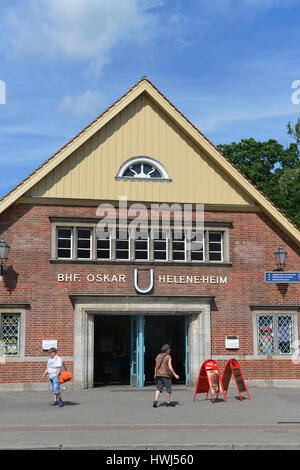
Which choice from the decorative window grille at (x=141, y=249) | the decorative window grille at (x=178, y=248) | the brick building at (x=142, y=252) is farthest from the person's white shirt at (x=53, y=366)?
the decorative window grille at (x=178, y=248)

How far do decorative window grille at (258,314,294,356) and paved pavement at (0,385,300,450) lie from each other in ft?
8.95

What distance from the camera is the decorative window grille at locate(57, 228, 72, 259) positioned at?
69.6 feet

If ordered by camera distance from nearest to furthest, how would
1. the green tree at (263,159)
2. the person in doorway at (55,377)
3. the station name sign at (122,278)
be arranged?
1. the person in doorway at (55,377)
2. the station name sign at (122,278)
3. the green tree at (263,159)

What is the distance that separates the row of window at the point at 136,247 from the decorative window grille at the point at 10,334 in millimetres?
2601

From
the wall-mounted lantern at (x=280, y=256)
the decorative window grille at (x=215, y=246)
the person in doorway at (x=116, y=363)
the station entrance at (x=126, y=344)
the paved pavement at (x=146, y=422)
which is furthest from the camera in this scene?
the station entrance at (x=126, y=344)

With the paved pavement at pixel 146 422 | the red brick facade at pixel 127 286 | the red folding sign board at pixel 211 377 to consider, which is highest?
the red brick facade at pixel 127 286

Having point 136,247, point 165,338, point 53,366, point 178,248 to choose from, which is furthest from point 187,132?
point 53,366

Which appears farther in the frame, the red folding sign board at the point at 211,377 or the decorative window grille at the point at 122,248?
the decorative window grille at the point at 122,248

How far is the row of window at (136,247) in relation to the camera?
21281 mm

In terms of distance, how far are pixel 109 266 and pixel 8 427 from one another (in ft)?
32.0

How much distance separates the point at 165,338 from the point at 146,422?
14.3 metres

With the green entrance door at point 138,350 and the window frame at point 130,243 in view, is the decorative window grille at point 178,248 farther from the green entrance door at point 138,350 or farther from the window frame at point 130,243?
the green entrance door at point 138,350

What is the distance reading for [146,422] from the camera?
1277cm
